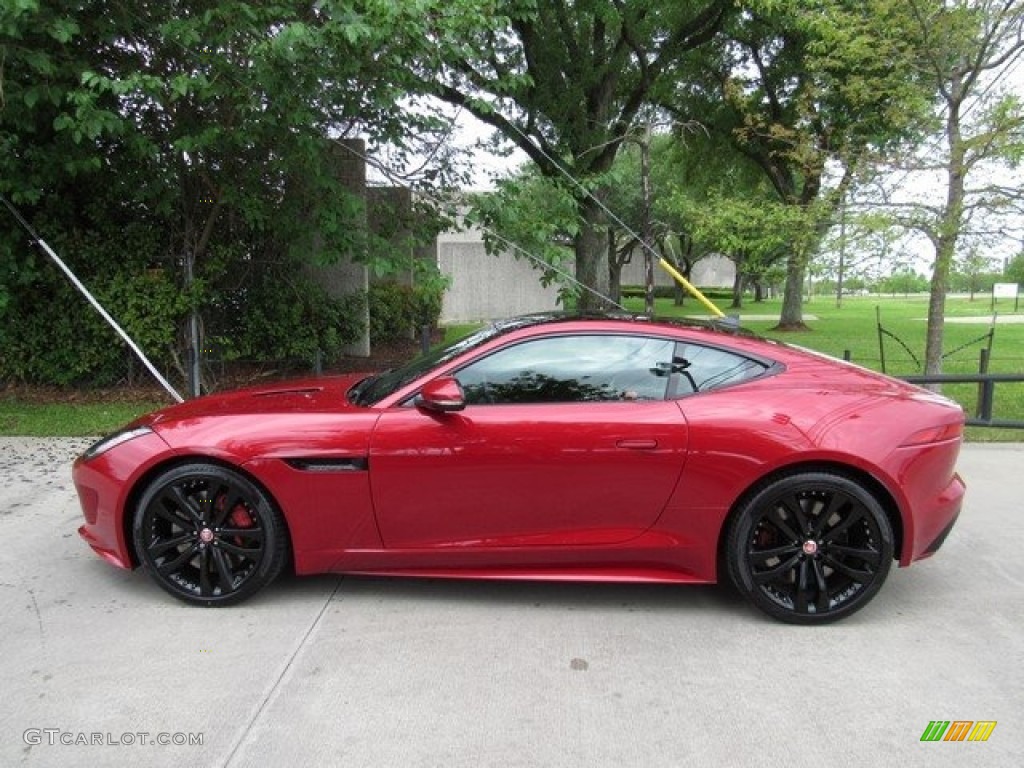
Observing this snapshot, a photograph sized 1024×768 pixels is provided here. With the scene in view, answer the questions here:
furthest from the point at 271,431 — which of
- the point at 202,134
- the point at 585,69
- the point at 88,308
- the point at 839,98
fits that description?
the point at 585,69

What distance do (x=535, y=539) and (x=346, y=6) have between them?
167 inches

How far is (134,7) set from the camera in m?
7.02

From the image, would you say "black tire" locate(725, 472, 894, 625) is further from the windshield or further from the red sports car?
the windshield

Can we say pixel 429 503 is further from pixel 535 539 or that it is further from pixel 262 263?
pixel 262 263

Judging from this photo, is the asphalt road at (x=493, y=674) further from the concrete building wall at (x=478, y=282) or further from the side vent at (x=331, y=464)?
the concrete building wall at (x=478, y=282)

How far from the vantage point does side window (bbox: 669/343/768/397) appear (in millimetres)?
3678

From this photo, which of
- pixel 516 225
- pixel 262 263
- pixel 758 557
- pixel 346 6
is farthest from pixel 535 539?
pixel 262 263

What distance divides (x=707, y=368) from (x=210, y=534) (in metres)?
2.49

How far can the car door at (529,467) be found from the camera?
139 inches

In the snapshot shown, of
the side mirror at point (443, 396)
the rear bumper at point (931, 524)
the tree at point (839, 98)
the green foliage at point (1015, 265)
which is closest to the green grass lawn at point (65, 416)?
the side mirror at point (443, 396)

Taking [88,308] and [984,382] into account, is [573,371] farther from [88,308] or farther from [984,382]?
[88,308]

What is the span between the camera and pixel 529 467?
3531 millimetres

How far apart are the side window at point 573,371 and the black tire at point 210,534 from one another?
1.14m

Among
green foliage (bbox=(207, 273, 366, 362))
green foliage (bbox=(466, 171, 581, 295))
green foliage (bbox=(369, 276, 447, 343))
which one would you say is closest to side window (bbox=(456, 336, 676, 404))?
green foliage (bbox=(466, 171, 581, 295))
